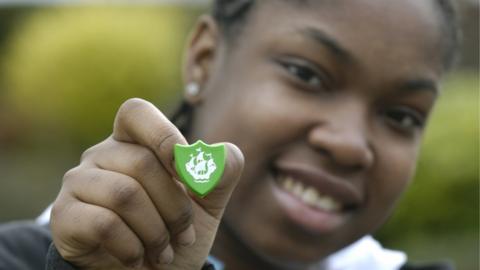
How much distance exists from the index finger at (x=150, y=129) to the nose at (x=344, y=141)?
775mm

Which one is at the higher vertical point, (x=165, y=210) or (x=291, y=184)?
(x=291, y=184)

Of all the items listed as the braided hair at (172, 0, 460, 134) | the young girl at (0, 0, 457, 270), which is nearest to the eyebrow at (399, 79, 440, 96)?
the young girl at (0, 0, 457, 270)

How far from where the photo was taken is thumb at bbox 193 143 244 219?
5.09 feet

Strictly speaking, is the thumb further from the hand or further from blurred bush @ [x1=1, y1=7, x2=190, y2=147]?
blurred bush @ [x1=1, y1=7, x2=190, y2=147]

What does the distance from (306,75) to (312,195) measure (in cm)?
33

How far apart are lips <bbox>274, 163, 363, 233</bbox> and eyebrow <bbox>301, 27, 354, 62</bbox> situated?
31 cm

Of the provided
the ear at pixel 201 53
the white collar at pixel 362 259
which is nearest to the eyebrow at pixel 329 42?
the ear at pixel 201 53

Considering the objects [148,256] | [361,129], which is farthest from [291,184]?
[148,256]

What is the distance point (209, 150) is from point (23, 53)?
9684mm

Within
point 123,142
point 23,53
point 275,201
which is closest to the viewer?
point 123,142

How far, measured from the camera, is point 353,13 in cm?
240

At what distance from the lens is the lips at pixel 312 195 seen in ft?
7.71

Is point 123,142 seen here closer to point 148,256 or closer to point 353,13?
point 148,256

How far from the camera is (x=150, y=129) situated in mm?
1574
